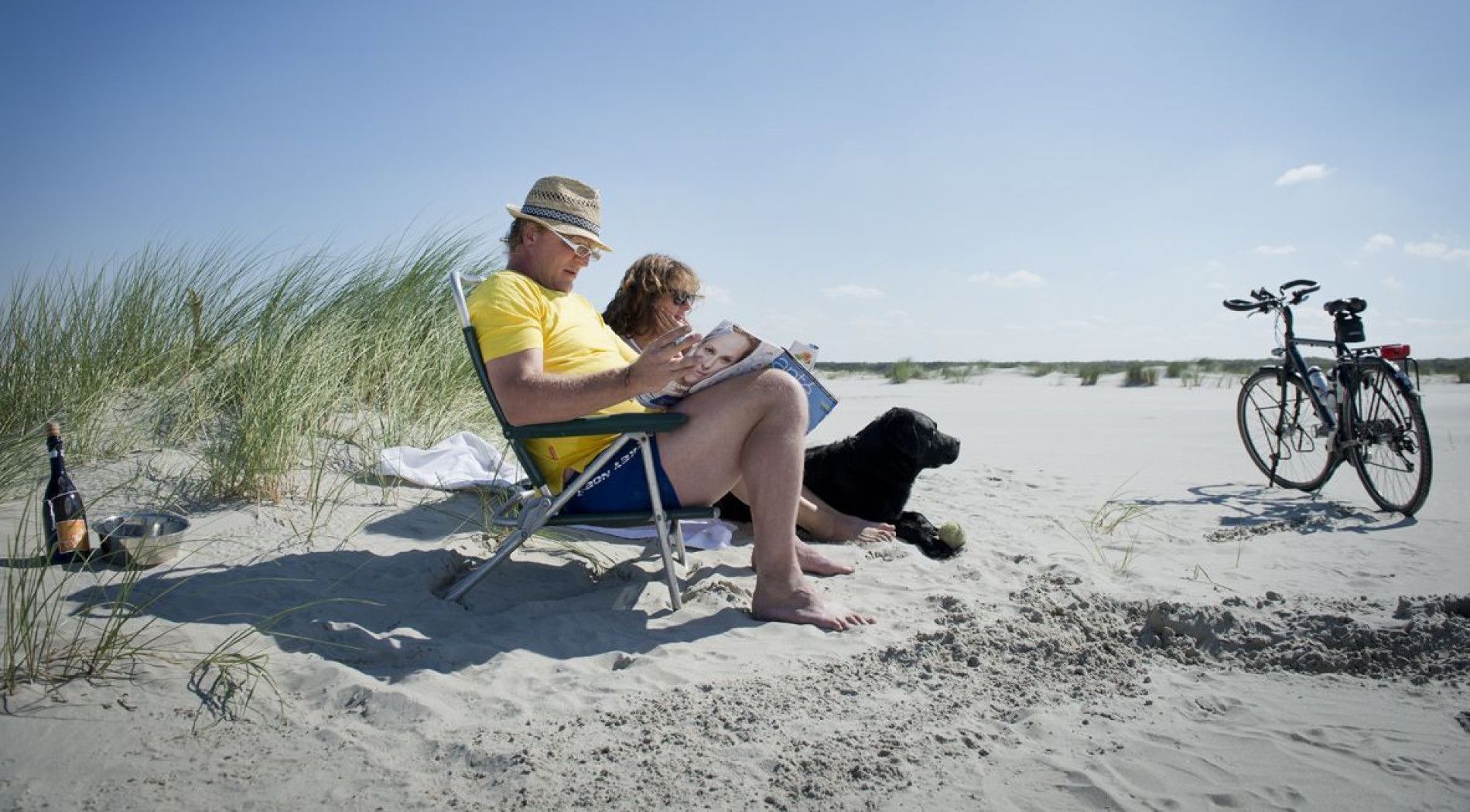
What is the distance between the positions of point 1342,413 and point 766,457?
3854mm

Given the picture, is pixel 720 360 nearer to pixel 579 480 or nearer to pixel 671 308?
pixel 579 480

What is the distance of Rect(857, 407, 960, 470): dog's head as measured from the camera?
3520mm

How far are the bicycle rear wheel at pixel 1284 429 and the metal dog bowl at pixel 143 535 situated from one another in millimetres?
5568

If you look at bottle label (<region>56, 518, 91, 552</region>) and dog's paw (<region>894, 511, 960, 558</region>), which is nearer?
bottle label (<region>56, 518, 91, 552</region>)

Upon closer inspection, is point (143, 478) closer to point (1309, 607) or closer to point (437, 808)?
point (437, 808)

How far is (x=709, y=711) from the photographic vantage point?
6.12 feet

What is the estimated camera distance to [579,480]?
245cm

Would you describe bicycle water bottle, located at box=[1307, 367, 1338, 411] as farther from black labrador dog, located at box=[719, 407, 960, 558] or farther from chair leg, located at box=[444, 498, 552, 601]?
chair leg, located at box=[444, 498, 552, 601]

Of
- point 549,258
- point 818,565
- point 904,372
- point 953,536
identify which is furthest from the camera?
point 904,372

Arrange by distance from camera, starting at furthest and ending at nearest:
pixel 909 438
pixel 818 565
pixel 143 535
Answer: pixel 909 438, pixel 818 565, pixel 143 535

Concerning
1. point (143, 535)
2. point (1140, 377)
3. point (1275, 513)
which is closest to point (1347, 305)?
point (1275, 513)

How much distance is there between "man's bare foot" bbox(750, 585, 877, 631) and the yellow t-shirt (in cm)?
71

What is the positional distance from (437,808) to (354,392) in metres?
3.45

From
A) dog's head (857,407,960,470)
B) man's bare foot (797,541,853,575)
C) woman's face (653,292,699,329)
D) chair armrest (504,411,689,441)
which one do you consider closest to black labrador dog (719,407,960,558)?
dog's head (857,407,960,470)
